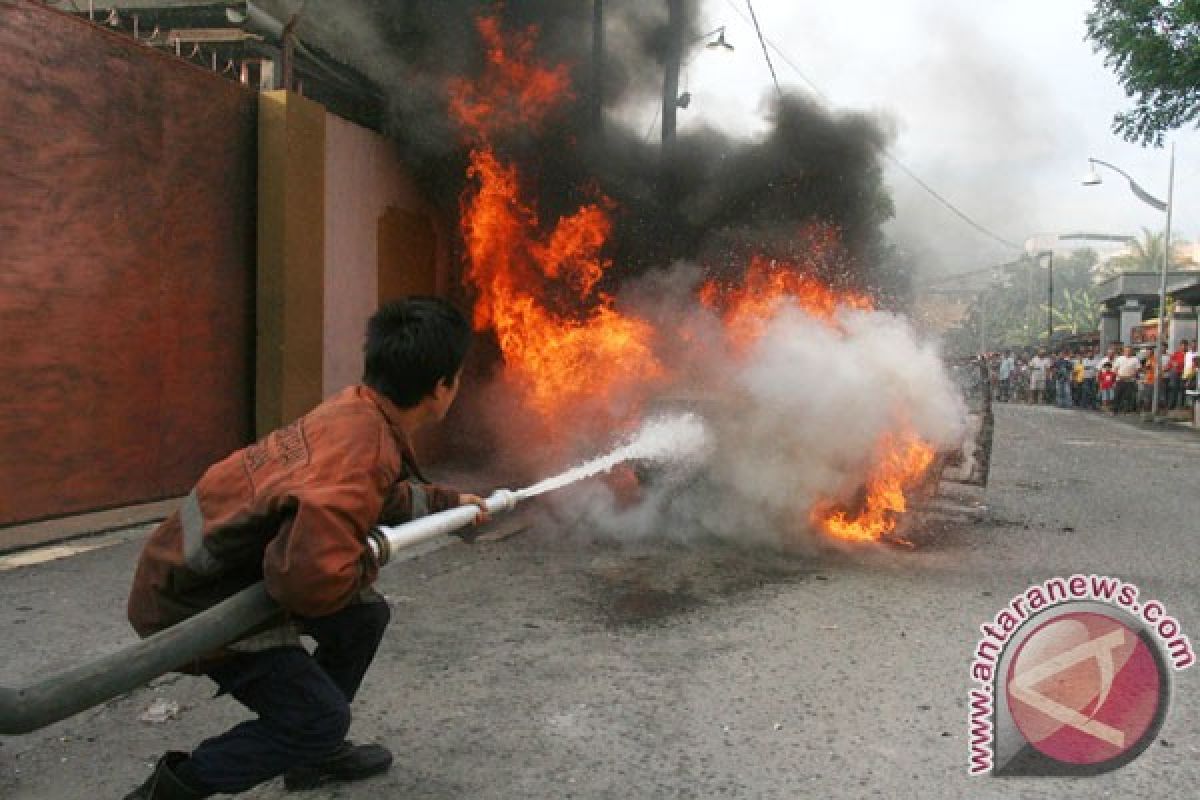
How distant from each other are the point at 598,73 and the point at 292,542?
8.98 m

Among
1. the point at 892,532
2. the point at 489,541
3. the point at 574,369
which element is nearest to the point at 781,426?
the point at 892,532

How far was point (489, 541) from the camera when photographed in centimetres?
629

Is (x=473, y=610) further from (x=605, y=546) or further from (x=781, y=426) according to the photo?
(x=781, y=426)

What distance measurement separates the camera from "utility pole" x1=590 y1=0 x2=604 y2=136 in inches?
386

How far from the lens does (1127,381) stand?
24.4m

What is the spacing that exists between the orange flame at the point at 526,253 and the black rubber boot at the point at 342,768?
560 cm

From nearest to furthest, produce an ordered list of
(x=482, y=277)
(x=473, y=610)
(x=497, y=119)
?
1. (x=473, y=610)
2. (x=497, y=119)
3. (x=482, y=277)

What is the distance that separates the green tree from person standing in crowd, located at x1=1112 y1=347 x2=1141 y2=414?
583 centimetres

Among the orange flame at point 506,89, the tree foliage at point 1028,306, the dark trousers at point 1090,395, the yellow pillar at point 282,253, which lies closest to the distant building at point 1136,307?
the dark trousers at point 1090,395

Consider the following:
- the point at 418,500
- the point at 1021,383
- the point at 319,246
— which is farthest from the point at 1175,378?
the point at 418,500

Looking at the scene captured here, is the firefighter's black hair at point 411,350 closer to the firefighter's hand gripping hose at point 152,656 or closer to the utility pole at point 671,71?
the firefighter's hand gripping hose at point 152,656

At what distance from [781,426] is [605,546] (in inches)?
55.4

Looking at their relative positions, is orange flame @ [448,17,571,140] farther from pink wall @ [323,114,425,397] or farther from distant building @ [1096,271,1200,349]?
distant building @ [1096,271,1200,349]

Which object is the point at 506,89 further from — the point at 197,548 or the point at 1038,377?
the point at 1038,377
